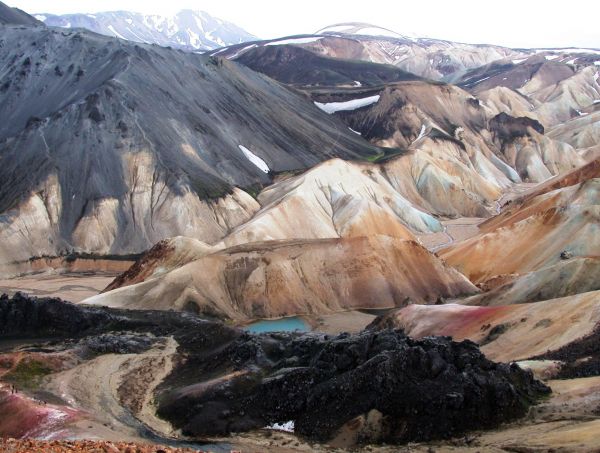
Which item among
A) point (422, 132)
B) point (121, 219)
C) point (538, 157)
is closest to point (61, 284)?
point (121, 219)

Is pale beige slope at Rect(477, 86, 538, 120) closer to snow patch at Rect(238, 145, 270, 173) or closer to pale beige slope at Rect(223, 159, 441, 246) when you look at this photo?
pale beige slope at Rect(223, 159, 441, 246)

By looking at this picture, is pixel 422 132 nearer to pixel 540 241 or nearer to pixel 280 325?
pixel 540 241

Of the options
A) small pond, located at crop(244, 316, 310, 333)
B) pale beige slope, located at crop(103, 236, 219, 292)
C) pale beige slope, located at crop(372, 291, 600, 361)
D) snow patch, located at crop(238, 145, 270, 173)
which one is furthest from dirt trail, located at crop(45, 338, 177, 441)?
snow patch, located at crop(238, 145, 270, 173)

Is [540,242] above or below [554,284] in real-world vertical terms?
below

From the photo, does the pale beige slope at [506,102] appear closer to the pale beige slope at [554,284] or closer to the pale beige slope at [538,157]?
the pale beige slope at [538,157]

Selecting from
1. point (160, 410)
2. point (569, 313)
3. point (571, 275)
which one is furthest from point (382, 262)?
point (160, 410)

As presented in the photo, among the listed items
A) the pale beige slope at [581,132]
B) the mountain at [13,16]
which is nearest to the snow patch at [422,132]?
the pale beige slope at [581,132]

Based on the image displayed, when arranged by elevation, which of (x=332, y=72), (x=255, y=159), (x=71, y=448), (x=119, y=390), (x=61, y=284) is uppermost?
(x=332, y=72)

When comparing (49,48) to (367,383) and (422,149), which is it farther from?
(367,383)
